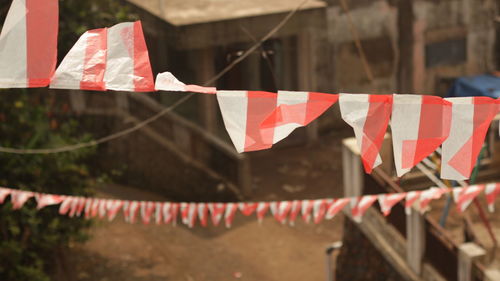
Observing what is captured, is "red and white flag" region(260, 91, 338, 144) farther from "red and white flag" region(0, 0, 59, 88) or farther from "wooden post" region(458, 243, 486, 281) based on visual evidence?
"wooden post" region(458, 243, 486, 281)

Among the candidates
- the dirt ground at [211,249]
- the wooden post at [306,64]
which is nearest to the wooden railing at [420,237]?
the dirt ground at [211,249]

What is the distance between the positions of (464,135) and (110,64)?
2119 mm

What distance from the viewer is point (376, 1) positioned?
17.7 metres

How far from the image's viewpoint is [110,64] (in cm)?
444

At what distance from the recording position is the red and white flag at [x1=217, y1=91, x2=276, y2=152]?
4391mm

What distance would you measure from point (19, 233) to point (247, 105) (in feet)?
24.0

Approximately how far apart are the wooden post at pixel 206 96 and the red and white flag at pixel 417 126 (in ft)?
38.1

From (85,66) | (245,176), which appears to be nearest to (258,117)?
(85,66)

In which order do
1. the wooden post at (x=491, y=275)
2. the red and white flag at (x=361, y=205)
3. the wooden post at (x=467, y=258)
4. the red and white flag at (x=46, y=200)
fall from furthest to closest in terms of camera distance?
the red and white flag at (x=46, y=200) < the red and white flag at (x=361, y=205) < the wooden post at (x=467, y=258) < the wooden post at (x=491, y=275)

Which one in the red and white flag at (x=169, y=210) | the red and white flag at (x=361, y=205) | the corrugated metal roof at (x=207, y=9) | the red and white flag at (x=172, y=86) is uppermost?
the corrugated metal roof at (x=207, y=9)

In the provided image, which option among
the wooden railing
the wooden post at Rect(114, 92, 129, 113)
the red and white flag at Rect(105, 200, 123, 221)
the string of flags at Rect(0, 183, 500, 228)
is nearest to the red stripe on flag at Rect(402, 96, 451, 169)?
the string of flags at Rect(0, 183, 500, 228)

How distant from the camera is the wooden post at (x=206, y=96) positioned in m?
15.9

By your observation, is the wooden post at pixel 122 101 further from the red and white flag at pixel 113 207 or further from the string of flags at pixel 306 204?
the red and white flag at pixel 113 207

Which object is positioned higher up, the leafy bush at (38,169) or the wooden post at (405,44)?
the wooden post at (405,44)
